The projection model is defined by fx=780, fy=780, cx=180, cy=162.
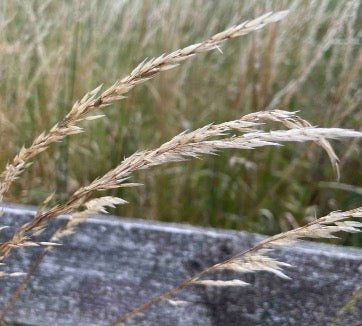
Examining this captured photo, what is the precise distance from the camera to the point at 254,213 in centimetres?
210

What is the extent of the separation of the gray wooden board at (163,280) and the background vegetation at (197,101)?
0.86 feet

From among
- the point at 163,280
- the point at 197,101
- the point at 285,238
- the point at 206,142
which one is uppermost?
the point at 197,101

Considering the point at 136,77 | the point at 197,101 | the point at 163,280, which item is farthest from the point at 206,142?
the point at 197,101

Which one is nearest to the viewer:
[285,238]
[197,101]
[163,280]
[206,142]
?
[206,142]

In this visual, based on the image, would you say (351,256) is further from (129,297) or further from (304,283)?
(129,297)

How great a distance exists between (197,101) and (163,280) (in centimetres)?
63

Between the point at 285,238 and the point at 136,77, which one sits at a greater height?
the point at 136,77

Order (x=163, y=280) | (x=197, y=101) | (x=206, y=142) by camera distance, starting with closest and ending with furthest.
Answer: (x=206, y=142), (x=163, y=280), (x=197, y=101)

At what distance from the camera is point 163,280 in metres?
1.86

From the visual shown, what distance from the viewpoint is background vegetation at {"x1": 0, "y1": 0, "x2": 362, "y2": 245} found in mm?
2131

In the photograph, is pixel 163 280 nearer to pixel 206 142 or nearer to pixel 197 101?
pixel 197 101

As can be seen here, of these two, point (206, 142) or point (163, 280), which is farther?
point (163, 280)

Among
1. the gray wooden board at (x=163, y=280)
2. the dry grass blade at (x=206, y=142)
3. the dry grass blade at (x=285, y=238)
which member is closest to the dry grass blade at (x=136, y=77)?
the dry grass blade at (x=206, y=142)

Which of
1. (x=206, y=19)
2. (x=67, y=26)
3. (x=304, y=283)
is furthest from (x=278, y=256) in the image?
(x=67, y=26)
